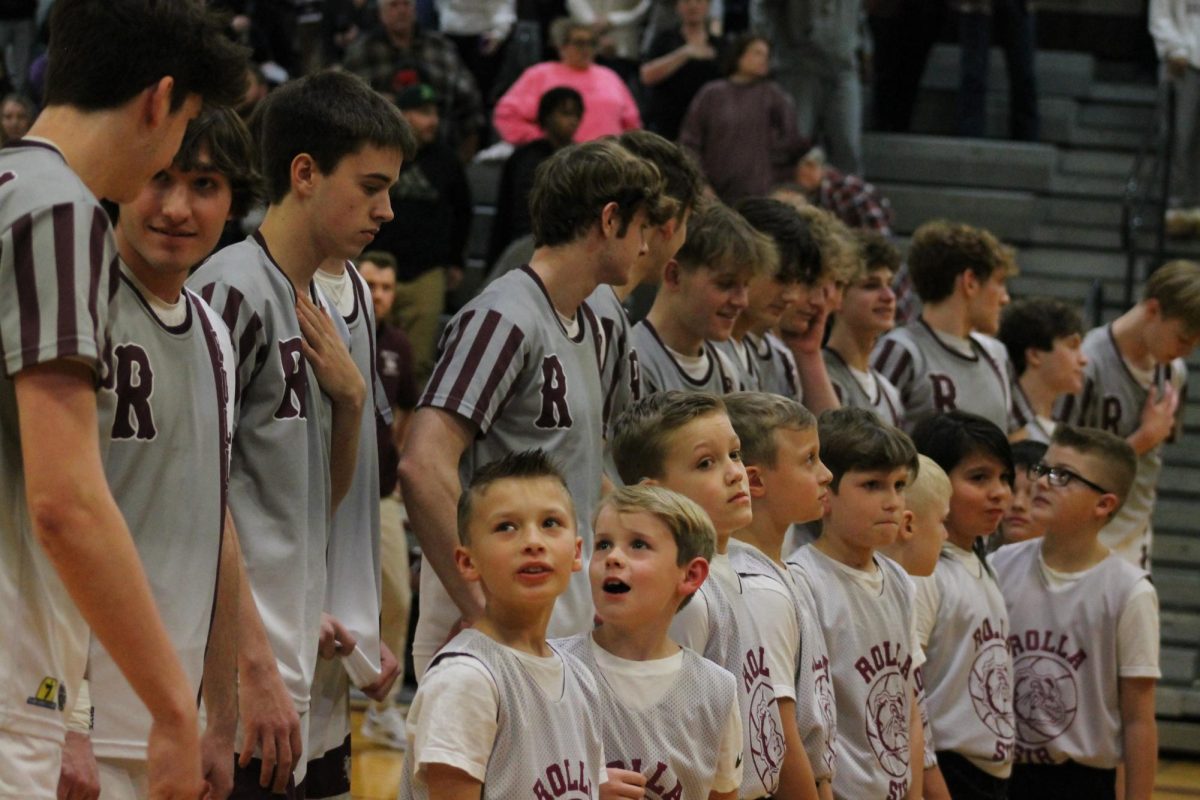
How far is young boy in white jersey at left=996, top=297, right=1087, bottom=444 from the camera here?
665 centimetres

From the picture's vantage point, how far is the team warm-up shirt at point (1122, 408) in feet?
22.4

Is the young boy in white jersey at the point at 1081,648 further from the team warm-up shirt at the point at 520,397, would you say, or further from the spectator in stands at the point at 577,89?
the spectator in stands at the point at 577,89

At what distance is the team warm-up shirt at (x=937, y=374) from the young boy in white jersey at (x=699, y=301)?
4.65 feet

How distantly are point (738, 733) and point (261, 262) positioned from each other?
4.17 feet

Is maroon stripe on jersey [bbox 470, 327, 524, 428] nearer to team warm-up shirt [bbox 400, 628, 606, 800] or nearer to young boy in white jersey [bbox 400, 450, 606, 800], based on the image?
young boy in white jersey [bbox 400, 450, 606, 800]

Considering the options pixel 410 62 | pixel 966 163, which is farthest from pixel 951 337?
pixel 966 163

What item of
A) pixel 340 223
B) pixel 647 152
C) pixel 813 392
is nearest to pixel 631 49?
pixel 813 392

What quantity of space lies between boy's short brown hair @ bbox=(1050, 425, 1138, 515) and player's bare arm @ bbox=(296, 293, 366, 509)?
272cm

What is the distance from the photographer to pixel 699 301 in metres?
4.60

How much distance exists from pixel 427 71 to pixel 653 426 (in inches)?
256

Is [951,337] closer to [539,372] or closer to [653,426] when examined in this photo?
[653,426]

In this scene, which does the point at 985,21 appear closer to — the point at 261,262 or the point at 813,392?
the point at 813,392

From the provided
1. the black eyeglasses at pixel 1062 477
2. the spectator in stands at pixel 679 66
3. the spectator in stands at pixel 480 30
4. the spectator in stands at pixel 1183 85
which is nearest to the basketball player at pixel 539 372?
→ the black eyeglasses at pixel 1062 477

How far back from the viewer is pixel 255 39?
35.4 feet
